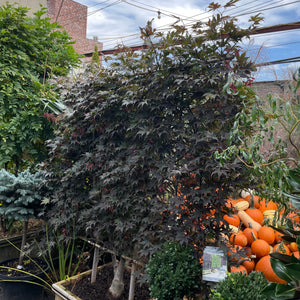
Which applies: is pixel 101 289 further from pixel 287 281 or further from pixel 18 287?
pixel 287 281

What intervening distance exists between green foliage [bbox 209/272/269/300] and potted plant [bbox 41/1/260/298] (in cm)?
37

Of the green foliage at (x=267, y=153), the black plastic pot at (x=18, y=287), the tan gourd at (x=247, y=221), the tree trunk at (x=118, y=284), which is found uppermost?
the green foliage at (x=267, y=153)

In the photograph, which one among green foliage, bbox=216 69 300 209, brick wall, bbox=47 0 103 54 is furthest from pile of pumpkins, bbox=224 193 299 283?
brick wall, bbox=47 0 103 54

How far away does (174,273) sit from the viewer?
1826mm

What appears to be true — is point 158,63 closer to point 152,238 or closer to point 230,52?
point 230,52

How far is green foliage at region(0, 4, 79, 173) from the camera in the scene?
347cm

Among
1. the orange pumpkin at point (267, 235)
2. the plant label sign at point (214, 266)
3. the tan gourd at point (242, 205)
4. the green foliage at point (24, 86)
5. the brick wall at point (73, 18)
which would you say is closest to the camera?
the plant label sign at point (214, 266)

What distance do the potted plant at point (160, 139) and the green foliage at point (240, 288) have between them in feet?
1.21

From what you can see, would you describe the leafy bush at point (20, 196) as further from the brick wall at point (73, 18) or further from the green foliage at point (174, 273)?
the brick wall at point (73, 18)

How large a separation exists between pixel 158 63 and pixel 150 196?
3.26 feet

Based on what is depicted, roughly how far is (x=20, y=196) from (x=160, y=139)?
174 cm

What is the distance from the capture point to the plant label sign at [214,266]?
A: 5.51ft

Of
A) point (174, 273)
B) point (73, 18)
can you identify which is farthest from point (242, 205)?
point (73, 18)

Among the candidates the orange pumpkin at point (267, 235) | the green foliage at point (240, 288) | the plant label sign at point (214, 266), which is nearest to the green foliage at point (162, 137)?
the plant label sign at point (214, 266)
